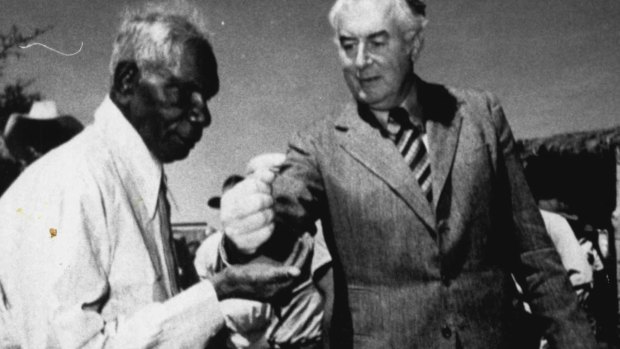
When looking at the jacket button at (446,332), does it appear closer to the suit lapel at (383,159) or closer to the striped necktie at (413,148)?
the suit lapel at (383,159)

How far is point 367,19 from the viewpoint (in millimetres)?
1849

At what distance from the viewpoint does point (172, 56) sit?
69.7 inches

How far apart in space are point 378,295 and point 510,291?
19.0 inches

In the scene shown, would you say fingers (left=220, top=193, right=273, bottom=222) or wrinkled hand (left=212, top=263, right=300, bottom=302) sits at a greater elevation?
fingers (left=220, top=193, right=273, bottom=222)

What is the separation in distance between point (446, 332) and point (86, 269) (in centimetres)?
112

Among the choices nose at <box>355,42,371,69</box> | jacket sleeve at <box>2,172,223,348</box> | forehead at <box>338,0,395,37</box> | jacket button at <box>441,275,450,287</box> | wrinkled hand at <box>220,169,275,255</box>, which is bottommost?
jacket button at <box>441,275,450,287</box>

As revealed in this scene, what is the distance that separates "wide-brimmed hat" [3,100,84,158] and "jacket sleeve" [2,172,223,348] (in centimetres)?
243

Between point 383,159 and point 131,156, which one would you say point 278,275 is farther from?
point 131,156

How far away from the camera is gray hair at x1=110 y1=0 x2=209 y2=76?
1.76m

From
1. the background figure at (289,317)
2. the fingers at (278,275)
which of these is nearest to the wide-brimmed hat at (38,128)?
the background figure at (289,317)

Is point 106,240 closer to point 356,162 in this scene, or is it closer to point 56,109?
point 356,162

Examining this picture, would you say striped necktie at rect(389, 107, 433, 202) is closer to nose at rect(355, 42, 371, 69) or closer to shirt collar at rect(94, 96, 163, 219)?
nose at rect(355, 42, 371, 69)

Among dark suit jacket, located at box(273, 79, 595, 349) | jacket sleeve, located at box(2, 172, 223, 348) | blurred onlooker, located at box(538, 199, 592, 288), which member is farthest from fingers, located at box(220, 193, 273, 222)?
blurred onlooker, located at box(538, 199, 592, 288)

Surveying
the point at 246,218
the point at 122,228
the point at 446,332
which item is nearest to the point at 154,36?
the point at 122,228
